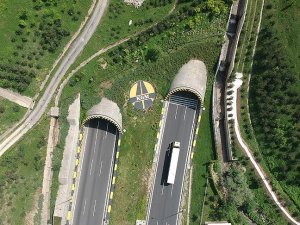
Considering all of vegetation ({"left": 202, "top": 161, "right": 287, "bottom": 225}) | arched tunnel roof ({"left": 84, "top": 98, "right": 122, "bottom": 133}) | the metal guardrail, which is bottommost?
vegetation ({"left": 202, "top": 161, "right": 287, "bottom": 225})

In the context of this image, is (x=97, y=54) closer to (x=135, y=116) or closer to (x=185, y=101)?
(x=135, y=116)

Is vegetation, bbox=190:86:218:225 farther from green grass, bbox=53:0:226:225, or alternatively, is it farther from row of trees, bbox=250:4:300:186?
row of trees, bbox=250:4:300:186

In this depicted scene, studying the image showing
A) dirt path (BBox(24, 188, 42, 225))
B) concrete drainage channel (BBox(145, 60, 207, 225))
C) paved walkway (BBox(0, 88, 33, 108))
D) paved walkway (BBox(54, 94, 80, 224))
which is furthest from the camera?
concrete drainage channel (BBox(145, 60, 207, 225))

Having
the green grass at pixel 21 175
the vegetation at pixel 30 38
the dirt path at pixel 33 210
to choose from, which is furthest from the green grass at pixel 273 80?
the dirt path at pixel 33 210

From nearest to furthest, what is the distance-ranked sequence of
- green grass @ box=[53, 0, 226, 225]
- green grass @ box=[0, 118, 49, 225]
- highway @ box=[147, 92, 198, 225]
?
green grass @ box=[0, 118, 49, 225] → green grass @ box=[53, 0, 226, 225] → highway @ box=[147, 92, 198, 225]

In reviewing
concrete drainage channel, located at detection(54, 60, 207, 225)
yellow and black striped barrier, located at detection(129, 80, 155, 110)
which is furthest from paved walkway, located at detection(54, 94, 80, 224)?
yellow and black striped barrier, located at detection(129, 80, 155, 110)

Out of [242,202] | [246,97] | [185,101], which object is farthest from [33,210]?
[246,97]

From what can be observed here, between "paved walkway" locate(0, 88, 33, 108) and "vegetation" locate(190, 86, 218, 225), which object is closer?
"paved walkway" locate(0, 88, 33, 108)
